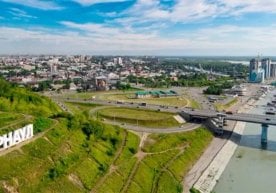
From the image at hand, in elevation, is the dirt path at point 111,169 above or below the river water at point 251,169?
above

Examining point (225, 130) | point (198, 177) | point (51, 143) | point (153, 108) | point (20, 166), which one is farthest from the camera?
point (153, 108)

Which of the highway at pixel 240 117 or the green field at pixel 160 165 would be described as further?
the highway at pixel 240 117

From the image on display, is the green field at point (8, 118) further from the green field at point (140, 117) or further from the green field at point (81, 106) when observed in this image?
the green field at point (81, 106)

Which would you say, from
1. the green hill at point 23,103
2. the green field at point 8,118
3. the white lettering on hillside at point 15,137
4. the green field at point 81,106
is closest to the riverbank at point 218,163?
the white lettering on hillside at point 15,137

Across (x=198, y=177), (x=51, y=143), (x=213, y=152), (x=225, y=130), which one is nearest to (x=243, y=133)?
(x=225, y=130)

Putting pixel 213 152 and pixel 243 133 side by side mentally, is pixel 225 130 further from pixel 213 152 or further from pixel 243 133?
pixel 213 152

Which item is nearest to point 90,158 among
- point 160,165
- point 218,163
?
point 160,165

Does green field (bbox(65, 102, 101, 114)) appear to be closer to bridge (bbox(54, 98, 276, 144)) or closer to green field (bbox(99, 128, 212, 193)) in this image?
bridge (bbox(54, 98, 276, 144))
